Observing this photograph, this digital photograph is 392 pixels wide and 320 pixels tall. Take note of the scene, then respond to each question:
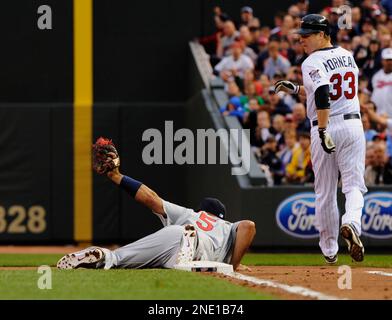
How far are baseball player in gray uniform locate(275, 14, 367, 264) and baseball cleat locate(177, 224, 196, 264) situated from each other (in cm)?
144

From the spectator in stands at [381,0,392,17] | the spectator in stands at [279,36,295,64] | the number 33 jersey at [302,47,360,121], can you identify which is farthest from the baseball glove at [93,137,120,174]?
the spectator in stands at [381,0,392,17]

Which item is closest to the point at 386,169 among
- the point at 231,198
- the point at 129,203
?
the point at 231,198

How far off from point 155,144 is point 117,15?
2.41m

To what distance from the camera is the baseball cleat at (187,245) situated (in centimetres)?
916

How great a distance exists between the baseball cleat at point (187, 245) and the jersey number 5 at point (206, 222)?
0.73 ft

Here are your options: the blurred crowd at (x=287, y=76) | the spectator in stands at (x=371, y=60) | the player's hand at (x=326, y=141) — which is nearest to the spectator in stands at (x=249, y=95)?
the blurred crowd at (x=287, y=76)

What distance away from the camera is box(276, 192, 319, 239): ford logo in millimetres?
14547

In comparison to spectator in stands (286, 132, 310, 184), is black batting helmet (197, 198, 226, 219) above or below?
below

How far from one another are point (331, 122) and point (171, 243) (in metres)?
1.93

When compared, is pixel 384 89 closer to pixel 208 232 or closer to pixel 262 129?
pixel 262 129

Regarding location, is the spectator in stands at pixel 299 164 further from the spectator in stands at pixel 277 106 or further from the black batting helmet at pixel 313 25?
the black batting helmet at pixel 313 25

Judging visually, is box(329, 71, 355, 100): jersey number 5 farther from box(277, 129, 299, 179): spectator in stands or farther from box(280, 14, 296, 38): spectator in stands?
box(280, 14, 296, 38): spectator in stands

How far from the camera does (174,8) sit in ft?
61.6
